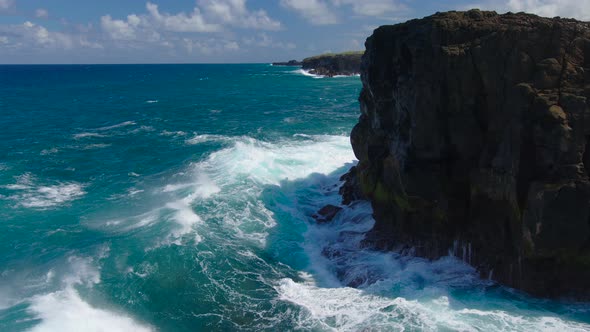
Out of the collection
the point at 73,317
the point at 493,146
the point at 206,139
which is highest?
the point at 493,146

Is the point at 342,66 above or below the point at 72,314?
above

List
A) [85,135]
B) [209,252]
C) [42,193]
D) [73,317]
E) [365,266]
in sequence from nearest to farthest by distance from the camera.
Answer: [73,317]
[365,266]
[209,252]
[42,193]
[85,135]

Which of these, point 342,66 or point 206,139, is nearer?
point 206,139

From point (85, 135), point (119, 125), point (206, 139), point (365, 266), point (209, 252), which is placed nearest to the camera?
point (365, 266)

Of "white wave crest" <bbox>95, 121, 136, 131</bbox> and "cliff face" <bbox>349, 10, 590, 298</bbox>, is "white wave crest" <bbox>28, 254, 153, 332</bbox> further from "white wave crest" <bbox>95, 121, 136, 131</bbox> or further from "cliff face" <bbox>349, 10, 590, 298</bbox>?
"white wave crest" <bbox>95, 121, 136, 131</bbox>

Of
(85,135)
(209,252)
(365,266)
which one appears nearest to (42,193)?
(209,252)

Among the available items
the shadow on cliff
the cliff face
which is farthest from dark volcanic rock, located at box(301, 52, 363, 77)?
the cliff face

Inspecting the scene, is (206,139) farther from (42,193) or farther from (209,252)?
(209,252)
